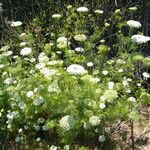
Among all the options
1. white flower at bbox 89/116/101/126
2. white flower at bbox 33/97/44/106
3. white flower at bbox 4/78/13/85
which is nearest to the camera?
white flower at bbox 89/116/101/126

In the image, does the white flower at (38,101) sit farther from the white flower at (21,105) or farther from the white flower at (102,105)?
the white flower at (102,105)

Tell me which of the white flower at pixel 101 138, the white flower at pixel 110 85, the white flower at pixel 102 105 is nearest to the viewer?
the white flower at pixel 102 105

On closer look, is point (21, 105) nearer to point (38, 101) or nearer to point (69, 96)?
point (38, 101)

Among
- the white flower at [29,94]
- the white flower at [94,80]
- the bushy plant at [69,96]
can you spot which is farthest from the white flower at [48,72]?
the white flower at [94,80]

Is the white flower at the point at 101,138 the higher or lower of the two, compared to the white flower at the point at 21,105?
lower

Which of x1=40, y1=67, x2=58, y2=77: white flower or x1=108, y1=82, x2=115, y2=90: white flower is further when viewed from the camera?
x1=108, y1=82, x2=115, y2=90: white flower

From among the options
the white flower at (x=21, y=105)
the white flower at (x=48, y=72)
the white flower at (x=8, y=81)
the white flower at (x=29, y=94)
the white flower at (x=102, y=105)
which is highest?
the white flower at (x=48, y=72)

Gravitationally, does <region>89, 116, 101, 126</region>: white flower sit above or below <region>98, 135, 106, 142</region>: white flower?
above

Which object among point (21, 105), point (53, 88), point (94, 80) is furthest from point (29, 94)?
point (94, 80)

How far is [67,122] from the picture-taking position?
3.96 m

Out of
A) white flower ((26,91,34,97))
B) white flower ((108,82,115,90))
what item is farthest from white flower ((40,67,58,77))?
white flower ((108,82,115,90))

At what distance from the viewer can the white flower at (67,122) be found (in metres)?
3.94

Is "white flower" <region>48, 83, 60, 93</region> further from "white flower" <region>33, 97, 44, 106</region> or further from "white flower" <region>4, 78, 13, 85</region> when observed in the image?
"white flower" <region>4, 78, 13, 85</region>

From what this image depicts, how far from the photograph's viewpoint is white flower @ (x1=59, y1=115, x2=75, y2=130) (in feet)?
12.9
